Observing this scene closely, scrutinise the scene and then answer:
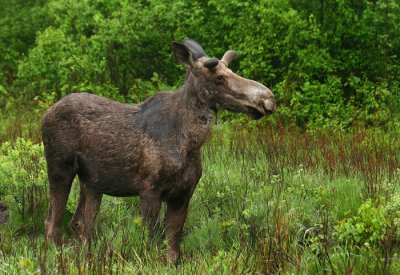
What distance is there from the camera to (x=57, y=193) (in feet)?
23.5

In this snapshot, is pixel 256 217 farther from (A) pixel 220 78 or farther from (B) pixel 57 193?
(B) pixel 57 193

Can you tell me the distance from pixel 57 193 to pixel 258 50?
8824mm

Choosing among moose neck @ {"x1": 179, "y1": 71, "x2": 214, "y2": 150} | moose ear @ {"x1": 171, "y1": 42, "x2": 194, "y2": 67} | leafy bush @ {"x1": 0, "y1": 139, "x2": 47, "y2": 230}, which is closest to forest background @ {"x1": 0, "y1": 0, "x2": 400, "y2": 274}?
leafy bush @ {"x1": 0, "y1": 139, "x2": 47, "y2": 230}

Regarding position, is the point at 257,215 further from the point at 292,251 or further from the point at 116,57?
the point at 116,57

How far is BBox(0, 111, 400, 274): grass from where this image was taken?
5496 millimetres

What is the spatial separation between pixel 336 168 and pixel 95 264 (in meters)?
4.32

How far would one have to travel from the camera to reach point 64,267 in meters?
5.15

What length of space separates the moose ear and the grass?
1.44 m

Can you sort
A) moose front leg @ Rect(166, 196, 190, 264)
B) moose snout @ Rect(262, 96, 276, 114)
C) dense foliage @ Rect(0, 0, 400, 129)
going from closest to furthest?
A: moose snout @ Rect(262, 96, 276, 114), moose front leg @ Rect(166, 196, 190, 264), dense foliage @ Rect(0, 0, 400, 129)

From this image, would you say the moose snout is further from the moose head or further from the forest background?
the forest background

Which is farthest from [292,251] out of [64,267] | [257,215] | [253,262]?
[64,267]

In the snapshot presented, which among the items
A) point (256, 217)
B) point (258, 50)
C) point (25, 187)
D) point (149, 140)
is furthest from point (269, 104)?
point (258, 50)

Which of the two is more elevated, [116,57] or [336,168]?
[336,168]

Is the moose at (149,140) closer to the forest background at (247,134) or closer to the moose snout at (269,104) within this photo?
the moose snout at (269,104)
